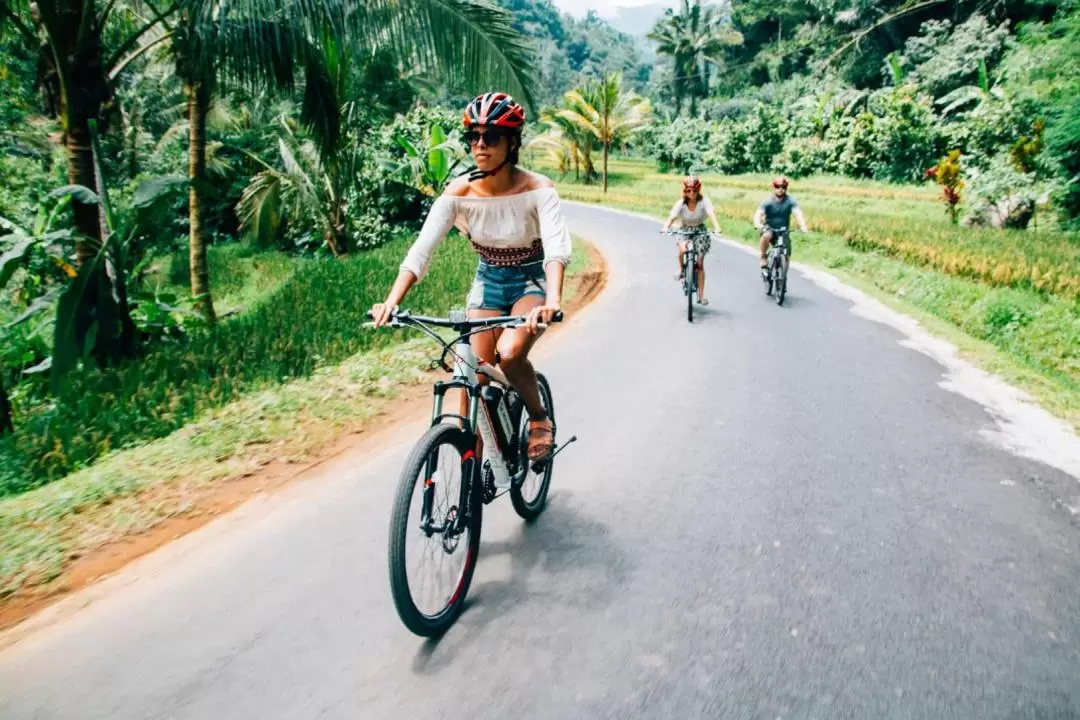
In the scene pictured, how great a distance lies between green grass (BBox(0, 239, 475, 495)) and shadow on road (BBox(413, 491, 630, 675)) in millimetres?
3206

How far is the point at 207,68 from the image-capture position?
22.6 ft

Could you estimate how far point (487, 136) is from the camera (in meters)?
3.02

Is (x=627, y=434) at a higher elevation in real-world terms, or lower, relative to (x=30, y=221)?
lower

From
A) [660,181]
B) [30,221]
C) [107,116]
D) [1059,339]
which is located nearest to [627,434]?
[1059,339]

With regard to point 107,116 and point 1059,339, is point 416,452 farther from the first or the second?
point 1059,339

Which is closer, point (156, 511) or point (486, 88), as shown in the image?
point (156, 511)

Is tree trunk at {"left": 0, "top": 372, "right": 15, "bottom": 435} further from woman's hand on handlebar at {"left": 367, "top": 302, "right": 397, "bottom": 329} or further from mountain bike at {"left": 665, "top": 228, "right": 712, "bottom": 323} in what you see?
mountain bike at {"left": 665, "top": 228, "right": 712, "bottom": 323}

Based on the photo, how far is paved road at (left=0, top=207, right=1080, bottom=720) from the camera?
2.48m

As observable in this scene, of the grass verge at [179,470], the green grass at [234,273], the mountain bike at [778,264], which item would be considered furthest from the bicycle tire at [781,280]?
the green grass at [234,273]

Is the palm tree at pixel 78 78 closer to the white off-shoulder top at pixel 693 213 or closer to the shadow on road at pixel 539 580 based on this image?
the shadow on road at pixel 539 580

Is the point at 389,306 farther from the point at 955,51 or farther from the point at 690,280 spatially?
the point at 955,51

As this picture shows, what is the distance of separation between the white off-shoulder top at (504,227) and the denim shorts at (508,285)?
0.04 m

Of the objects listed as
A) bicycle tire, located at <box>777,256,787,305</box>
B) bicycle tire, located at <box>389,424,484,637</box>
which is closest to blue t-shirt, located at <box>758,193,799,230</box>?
bicycle tire, located at <box>777,256,787,305</box>

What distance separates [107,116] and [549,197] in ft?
22.6
